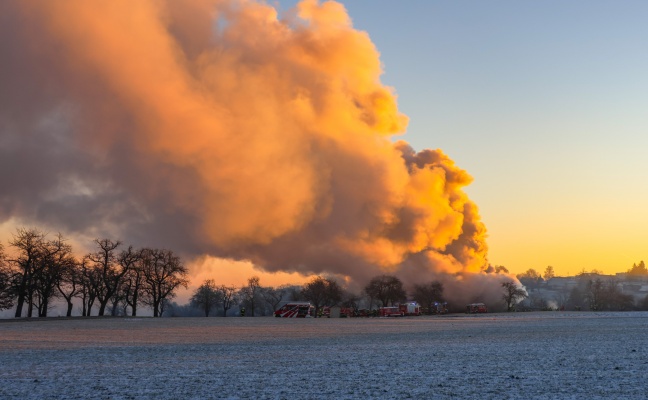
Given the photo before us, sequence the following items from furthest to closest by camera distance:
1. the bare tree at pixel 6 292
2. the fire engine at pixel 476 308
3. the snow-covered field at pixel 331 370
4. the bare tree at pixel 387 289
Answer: the bare tree at pixel 387 289, the fire engine at pixel 476 308, the bare tree at pixel 6 292, the snow-covered field at pixel 331 370

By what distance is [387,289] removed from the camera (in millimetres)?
164875

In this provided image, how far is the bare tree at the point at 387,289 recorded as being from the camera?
164625 mm

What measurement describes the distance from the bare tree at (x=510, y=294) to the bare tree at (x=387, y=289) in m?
24.6

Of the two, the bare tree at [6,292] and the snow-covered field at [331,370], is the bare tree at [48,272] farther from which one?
the snow-covered field at [331,370]

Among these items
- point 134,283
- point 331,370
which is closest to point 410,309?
point 134,283

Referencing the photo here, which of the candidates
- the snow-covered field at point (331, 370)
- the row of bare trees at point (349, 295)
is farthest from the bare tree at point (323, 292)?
the snow-covered field at point (331, 370)

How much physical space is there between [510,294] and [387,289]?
2943 cm

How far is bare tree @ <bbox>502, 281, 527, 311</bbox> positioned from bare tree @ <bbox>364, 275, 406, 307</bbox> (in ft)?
80.8

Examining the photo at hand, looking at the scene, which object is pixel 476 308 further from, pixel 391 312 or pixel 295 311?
pixel 295 311

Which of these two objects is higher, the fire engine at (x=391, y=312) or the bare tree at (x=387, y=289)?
the bare tree at (x=387, y=289)

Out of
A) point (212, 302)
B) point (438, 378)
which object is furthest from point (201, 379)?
point (212, 302)

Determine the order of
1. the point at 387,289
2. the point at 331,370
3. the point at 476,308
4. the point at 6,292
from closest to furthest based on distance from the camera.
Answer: the point at 331,370 < the point at 6,292 < the point at 476,308 < the point at 387,289

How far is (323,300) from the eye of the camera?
598 feet

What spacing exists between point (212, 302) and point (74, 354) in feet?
515
